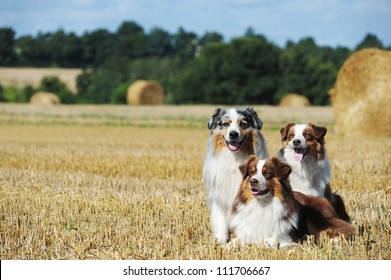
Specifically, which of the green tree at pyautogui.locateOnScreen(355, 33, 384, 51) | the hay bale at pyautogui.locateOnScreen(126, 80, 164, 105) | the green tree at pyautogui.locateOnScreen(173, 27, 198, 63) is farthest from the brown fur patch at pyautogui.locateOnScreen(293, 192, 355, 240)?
the green tree at pyautogui.locateOnScreen(173, 27, 198, 63)

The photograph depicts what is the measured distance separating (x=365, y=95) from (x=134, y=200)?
12.7m

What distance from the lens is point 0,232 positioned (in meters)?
7.54

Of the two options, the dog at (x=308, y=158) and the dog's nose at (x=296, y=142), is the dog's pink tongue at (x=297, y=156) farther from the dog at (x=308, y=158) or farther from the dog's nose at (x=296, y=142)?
the dog's nose at (x=296, y=142)

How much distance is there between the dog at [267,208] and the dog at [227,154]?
1.44 ft

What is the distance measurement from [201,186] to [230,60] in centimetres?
4725

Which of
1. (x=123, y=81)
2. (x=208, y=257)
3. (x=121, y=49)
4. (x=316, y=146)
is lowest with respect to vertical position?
(x=208, y=257)

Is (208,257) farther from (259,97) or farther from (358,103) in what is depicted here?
(259,97)

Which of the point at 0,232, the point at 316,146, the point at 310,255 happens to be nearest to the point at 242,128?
the point at 316,146

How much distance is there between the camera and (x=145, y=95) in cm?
4444

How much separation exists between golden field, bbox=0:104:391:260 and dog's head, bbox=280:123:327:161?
107 centimetres

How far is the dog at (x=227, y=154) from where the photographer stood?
23.4ft

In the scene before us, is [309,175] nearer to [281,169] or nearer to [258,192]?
[281,169]

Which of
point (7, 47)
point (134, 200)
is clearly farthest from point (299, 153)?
point (7, 47)

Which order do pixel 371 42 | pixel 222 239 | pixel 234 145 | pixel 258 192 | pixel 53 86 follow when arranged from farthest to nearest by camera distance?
pixel 371 42, pixel 53 86, pixel 222 239, pixel 234 145, pixel 258 192
